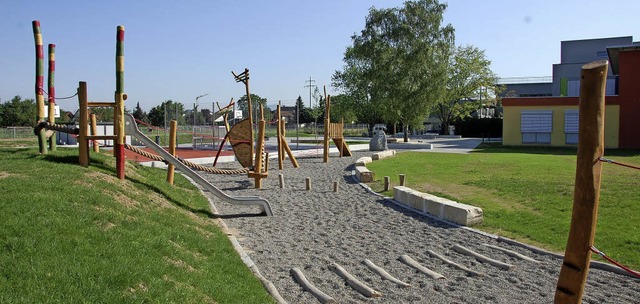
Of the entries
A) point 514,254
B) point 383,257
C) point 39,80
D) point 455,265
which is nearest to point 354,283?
point 383,257

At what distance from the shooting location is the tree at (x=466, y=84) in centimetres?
5659

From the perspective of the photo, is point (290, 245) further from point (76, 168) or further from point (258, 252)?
point (76, 168)

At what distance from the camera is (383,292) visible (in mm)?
6496

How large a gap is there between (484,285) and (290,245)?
3292mm

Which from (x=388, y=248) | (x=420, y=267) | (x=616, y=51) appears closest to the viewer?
(x=420, y=267)

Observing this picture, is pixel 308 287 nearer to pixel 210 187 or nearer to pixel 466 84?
pixel 210 187

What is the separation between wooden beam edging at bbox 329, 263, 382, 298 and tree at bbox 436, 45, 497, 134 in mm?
48685

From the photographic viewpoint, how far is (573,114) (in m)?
35.7

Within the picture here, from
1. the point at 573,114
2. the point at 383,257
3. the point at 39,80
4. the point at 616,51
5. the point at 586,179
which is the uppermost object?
the point at 616,51

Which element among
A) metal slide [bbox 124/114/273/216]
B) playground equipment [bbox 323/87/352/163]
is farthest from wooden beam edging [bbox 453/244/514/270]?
playground equipment [bbox 323/87/352/163]

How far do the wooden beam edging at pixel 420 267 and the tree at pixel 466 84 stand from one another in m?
48.0

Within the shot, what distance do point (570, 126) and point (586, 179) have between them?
34568 mm

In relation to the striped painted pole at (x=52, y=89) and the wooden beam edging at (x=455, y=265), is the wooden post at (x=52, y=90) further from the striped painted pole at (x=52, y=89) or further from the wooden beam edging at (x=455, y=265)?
the wooden beam edging at (x=455, y=265)

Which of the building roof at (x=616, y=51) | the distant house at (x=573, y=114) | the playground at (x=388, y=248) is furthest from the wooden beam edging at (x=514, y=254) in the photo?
the building roof at (x=616, y=51)
